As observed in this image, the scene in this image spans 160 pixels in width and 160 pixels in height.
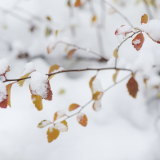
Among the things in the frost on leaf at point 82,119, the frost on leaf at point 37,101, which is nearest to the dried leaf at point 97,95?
the frost on leaf at point 82,119

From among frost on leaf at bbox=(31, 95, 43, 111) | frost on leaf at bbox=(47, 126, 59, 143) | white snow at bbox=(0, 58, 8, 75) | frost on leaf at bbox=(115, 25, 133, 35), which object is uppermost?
white snow at bbox=(0, 58, 8, 75)

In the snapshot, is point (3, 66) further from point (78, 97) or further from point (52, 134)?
point (78, 97)

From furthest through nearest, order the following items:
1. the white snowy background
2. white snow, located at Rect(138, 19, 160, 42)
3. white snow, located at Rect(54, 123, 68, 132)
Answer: the white snowy background
white snow, located at Rect(54, 123, 68, 132)
white snow, located at Rect(138, 19, 160, 42)

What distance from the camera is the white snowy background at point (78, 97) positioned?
59cm

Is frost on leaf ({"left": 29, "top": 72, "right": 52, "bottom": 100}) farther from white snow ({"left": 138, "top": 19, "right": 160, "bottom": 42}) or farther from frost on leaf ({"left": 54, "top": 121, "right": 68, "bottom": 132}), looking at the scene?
white snow ({"left": 138, "top": 19, "right": 160, "bottom": 42})

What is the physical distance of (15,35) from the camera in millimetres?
1062

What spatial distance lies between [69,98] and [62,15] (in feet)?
2.31

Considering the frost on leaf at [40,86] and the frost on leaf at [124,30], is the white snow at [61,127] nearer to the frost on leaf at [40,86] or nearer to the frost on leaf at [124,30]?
the frost on leaf at [40,86]

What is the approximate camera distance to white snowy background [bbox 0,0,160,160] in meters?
0.59

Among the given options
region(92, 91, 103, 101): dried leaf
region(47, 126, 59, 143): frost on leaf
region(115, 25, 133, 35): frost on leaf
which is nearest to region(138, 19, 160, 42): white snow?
region(115, 25, 133, 35): frost on leaf

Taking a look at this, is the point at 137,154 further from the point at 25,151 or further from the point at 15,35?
the point at 15,35

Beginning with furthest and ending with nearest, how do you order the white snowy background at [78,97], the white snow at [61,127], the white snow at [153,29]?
the white snowy background at [78,97], the white snow at [61,127], the white snow at [153,29]

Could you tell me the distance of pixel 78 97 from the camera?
32.8 inches

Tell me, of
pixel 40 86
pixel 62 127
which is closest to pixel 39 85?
pixel 40 86
